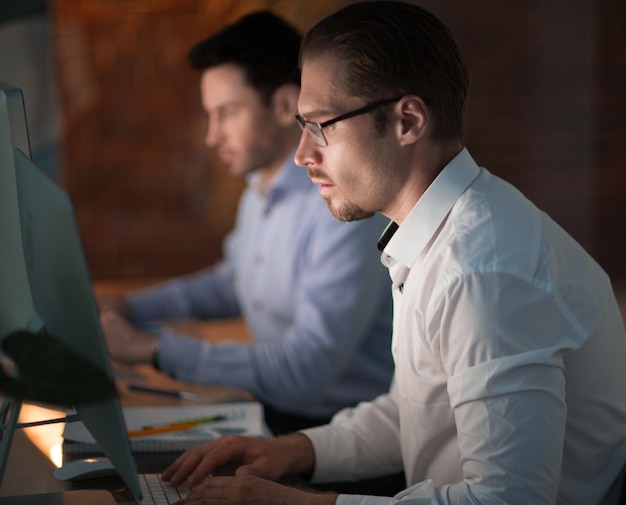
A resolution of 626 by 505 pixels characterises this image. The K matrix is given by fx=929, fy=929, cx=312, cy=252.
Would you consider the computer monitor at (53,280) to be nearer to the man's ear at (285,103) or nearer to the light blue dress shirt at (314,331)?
the light blue dress shirt at (314,331)

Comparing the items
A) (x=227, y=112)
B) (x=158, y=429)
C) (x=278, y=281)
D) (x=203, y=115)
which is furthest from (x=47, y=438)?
(x=203, y=115)

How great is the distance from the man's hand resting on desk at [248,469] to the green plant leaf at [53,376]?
342 mm

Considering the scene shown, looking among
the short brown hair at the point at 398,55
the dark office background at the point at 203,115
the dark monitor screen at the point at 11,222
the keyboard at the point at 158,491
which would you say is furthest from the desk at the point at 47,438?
the dark office background at the point at 203,115

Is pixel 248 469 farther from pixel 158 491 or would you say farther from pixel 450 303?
pixel 450 303

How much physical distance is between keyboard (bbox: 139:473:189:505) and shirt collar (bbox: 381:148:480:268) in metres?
0.42

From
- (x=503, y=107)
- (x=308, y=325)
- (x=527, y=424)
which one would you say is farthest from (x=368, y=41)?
(x=503, y=107)

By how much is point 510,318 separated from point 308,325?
3.10ft

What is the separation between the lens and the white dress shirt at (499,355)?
3.35 ft

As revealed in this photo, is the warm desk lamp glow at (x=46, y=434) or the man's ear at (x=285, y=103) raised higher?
the man's ear at (x=285, y=103)

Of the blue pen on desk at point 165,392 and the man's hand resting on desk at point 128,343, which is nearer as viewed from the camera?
the blue pen on desk at point 165,392

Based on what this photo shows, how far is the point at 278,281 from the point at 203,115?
3.29m

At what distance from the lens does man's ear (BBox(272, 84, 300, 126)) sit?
A: 214cm

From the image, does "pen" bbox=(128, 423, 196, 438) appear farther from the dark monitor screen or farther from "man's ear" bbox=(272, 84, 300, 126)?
"man's ear" bbox=(272, 84, 300, 126)

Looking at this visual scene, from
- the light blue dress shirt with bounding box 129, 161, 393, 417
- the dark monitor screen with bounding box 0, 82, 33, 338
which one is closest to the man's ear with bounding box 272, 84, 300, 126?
the light blue dress shirt with bounding box 129, 161, 393, 417
